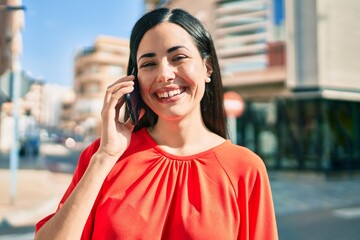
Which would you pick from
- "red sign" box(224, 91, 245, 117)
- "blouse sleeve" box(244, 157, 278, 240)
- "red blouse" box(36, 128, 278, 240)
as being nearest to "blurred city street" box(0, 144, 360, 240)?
"red blouse" box(36, 128, 278, 240)

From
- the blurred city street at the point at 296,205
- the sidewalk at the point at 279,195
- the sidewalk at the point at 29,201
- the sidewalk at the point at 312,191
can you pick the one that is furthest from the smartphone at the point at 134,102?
the sidewalk at the point at 312,191

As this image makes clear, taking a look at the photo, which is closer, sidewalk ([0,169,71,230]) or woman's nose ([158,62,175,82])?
woman's nose ([158,62,175,82])

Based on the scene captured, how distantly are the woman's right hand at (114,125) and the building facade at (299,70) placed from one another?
39.2 ft

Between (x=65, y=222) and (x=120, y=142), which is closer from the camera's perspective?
(x=65, y=222)

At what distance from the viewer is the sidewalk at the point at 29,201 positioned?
20.0 ft

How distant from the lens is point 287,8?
41.1 feet

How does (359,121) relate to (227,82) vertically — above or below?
below

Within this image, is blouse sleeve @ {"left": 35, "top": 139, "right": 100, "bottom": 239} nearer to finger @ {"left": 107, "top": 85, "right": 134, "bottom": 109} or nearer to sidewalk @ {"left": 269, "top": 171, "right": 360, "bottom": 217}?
finger @ {"left": 107, "top": 85, "right": 134, "bottom": 109}

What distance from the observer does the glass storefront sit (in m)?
12.7

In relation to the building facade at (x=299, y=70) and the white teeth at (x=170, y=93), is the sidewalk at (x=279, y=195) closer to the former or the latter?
the building facade at (x=299, y=70)

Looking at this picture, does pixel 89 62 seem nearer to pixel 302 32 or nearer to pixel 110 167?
pixel 302 32

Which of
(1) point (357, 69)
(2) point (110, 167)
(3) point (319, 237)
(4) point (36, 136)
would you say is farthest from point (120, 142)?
(4) point (36, 136)

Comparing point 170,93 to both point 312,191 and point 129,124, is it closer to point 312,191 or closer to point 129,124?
point 129,124

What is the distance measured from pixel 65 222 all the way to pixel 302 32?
41.8 ft
